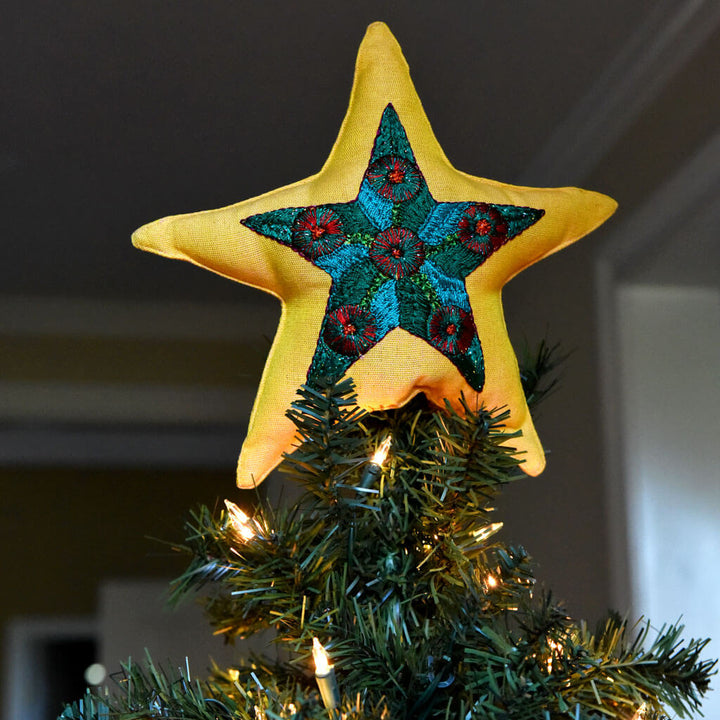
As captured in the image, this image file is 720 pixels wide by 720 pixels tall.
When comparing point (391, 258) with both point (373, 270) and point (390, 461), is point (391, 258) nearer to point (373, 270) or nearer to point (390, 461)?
point (373, 270)

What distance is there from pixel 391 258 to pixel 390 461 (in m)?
0.12

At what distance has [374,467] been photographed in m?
0.50

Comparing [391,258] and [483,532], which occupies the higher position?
[391,258]

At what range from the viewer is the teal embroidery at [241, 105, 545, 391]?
509 millimetres

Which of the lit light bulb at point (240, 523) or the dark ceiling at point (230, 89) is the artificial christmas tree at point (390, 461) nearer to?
the lit light bulb at point (240, 523)

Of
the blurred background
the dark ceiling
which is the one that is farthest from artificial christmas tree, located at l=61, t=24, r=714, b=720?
the dark ceiling

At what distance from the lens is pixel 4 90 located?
143 cm

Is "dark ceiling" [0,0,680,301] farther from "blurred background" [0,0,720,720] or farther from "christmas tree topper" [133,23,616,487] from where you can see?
"christmas tree topper" [133,23,616,487]

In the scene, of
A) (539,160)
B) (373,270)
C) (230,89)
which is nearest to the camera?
(373,270)

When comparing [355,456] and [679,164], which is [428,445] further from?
[679,164]

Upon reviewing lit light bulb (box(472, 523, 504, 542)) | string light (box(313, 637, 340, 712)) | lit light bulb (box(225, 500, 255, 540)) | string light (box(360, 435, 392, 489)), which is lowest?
string light (box(313, 637, 340, 712))

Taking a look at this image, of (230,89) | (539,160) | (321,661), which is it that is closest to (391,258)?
(321,661)

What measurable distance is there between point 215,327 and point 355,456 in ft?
7.02

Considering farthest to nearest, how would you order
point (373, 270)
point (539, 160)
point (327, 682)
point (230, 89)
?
1. point (539, 160)
2. point (230, 89)
3. point (373, 270)
4. point (327, 682)
